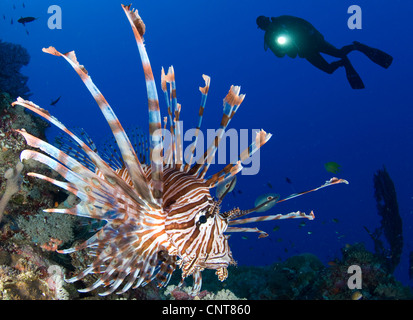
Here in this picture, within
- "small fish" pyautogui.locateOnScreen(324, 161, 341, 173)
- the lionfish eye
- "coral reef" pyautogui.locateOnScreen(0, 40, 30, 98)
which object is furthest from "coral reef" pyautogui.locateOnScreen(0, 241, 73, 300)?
"coral reef" pyautogui.locateOnScreen(0, 40, 30, 98)

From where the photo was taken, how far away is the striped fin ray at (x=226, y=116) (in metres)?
2.73

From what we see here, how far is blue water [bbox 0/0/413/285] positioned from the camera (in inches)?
2419

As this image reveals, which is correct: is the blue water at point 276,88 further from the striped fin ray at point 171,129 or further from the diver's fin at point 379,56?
the striped fin ray at point 171,129

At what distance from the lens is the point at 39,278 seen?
270 cm

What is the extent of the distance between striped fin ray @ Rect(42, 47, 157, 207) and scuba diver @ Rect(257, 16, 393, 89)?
651 cm

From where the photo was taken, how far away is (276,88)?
85125mm

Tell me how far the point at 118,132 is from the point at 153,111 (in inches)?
12.0

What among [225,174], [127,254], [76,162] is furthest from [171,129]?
[127,254]

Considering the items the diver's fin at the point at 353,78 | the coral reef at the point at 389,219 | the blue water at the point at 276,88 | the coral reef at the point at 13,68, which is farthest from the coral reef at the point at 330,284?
the blue water at the point at 276,88

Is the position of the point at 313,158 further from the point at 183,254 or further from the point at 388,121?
the point at 183,254

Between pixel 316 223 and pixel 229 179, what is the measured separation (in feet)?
200

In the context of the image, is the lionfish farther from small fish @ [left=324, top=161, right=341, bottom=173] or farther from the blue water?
the blue water

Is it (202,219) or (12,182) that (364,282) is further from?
(12,182)
